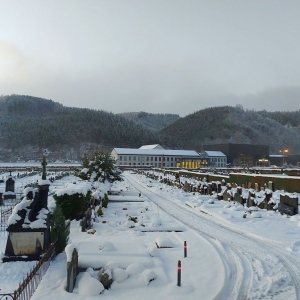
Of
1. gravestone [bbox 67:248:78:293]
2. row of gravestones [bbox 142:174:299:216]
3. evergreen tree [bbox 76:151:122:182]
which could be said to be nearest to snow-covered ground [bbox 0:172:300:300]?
gravestone [bbox 67:248:78:293]

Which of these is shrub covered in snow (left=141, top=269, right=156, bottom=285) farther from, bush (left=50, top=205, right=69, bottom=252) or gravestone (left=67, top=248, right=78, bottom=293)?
bush (left=50, top=205, right=69, bottom=252)

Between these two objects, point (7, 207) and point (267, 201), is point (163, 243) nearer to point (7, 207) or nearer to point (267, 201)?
point (267, 201)

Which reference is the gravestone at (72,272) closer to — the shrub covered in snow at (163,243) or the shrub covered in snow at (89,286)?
the shrub covered in snow at (89,286)

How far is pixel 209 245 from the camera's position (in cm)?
1343

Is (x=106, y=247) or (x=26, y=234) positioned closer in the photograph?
(x=26, y=234)

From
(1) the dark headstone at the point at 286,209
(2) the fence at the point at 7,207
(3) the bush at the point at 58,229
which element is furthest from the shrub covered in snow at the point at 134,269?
(1) the dark headstone at the point at 286,209

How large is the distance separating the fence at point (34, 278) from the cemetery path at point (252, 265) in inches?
204

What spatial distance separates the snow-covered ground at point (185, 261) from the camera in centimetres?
865

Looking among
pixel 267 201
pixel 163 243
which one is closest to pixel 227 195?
pixel 267 201

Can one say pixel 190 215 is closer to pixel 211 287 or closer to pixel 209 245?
pixel 209 245

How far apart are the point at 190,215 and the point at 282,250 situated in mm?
9086

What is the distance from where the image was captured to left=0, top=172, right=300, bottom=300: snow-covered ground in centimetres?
865

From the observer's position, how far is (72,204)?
18.4 m

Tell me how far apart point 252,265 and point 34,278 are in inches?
296
